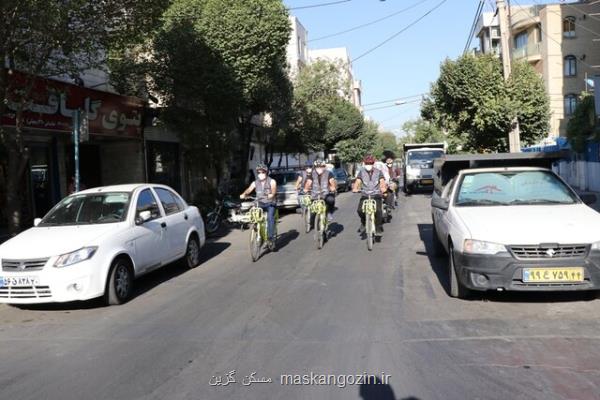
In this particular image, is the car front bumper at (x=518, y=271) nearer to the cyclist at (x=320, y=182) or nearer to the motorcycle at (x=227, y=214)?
the cyclist at (x=320, y=182)

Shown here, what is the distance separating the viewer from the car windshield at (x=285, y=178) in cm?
2211

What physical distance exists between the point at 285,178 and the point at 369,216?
1084 cm

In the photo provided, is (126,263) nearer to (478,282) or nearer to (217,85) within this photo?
(478,282)

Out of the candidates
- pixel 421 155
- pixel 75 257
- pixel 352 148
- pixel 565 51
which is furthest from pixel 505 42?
pixel 352 148

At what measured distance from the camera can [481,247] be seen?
647 centimetres

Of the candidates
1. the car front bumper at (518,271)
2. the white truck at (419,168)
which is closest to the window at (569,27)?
the white truck at (419,168)

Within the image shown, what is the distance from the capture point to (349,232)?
47.7 ft

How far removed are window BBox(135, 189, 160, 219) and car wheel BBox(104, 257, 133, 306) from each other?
940 millimetres

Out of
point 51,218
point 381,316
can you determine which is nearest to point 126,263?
point 51,218

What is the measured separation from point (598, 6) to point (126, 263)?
43064 mm

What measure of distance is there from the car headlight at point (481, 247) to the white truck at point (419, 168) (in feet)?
71.7

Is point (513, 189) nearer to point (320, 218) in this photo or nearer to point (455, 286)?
point (455, 286)

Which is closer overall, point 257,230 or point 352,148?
point 257,230

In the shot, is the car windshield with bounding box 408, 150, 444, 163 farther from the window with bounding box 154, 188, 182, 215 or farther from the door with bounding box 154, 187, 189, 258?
the window with bounding box 154, 188, 182, 215
